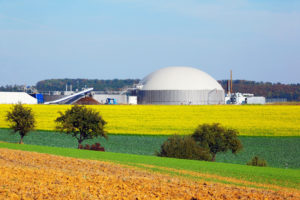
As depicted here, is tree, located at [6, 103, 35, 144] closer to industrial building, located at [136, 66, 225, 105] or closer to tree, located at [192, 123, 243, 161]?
tree, located at [192, 123, 243, 161]

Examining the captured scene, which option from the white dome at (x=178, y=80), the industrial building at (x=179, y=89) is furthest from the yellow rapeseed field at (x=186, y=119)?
the white dome at (x=178, y=80)

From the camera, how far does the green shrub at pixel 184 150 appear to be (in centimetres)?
2912

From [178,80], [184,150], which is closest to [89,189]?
[184,150]

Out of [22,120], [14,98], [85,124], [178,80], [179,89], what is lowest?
[85,124]

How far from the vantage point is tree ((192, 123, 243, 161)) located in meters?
31.6

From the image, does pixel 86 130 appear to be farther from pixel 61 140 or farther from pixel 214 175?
pixel 214 175

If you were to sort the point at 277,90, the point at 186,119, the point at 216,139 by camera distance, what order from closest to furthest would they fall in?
the point at 216,139 < the point at 186,119 < the point at 277,90

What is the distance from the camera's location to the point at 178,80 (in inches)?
3932

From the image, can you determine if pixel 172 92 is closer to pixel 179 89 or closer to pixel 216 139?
pixel 179 89

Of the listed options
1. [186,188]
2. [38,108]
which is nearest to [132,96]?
[38,108]

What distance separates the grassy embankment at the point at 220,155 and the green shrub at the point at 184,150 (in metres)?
2.45

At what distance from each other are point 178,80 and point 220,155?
218ft

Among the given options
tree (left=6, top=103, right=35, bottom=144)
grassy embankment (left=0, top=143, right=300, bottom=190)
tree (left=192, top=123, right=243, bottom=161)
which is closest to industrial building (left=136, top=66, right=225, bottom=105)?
tree (left=6, top=103, right=35, bottom=144)

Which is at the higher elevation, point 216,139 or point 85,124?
point 85,124
